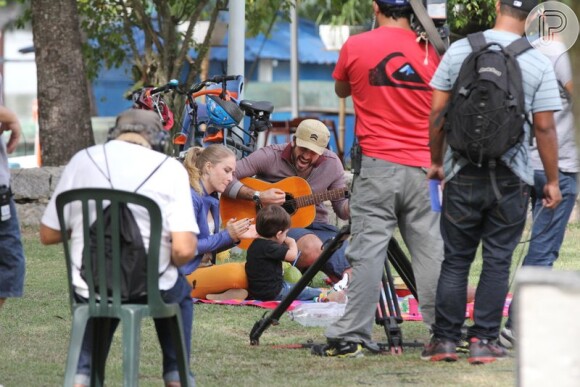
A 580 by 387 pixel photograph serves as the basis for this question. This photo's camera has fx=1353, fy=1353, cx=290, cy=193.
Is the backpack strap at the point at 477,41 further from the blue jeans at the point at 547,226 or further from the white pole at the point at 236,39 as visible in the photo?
the white pole at the point at 236,39

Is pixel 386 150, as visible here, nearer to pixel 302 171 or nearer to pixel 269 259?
pixel 269 259

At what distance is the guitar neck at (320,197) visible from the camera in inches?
379

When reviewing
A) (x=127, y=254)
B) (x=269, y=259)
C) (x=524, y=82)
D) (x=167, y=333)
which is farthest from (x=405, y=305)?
(x=127, y=254)

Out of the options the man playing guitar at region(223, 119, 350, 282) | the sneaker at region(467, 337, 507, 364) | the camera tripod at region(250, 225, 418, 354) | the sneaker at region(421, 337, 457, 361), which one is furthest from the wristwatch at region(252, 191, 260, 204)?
the sneaker at region(467, 337, 507, 364)

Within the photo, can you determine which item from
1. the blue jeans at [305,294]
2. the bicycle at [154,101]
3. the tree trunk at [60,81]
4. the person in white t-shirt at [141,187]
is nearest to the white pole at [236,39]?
the bicycle at [154,101]

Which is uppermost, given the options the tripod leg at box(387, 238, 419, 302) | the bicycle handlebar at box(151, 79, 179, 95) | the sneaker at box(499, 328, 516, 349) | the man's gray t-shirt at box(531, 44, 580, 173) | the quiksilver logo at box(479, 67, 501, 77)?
the quiksilver logo at box(479, 67, 501, 77)

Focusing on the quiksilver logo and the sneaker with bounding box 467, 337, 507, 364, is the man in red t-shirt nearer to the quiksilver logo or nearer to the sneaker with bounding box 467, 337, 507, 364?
the sneaker with bounding box 467, 337, 507, 364

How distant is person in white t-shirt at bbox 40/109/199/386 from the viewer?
5082mm

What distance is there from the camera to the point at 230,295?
8.87 m

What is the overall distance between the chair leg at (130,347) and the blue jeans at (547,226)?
8.75 feet

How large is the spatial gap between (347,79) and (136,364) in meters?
2.16

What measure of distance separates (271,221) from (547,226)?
2317 millimetres

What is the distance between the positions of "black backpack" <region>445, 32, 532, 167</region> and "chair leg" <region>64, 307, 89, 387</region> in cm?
196
